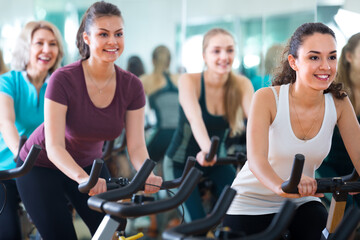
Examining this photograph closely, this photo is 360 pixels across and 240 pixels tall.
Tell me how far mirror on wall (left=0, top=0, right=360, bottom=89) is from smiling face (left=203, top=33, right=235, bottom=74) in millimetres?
993

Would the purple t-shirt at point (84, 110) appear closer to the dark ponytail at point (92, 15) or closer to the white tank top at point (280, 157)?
the dark ponytail at point (92, 15)

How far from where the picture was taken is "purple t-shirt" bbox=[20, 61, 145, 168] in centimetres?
240

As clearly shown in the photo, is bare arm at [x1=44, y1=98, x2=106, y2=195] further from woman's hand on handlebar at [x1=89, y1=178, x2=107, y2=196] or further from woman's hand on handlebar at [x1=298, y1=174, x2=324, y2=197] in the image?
woman's hand on handlebar at [x1=298, y1=174, x2=324, y2=197]

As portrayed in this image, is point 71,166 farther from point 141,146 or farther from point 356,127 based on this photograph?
point 356,127

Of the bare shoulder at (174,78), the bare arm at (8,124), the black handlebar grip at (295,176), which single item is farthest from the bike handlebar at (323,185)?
the bare shoulder at (174,78)

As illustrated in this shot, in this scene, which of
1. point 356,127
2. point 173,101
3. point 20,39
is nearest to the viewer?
point 356,127

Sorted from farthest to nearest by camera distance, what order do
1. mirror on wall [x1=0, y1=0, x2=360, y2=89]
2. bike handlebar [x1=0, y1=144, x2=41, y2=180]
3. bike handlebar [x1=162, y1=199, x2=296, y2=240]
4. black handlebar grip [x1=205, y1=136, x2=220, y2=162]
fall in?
mirror on wall [x1=0, y1=0, x2=360, y2=89], black handlebar grip [x1=205, y1=136, x2=220, y2=162], bike handlebar [x1=0, y1=144, x2=41, y2=180], bike handlebar [x1=162, y1=199, x2=296, y2=240]

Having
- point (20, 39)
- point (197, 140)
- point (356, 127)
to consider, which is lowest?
point (197, 140)

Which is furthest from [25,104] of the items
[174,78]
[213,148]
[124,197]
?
[174,78]

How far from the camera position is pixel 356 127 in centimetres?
219

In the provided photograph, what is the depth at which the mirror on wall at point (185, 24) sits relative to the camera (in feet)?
15.9

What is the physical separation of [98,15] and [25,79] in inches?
36.3

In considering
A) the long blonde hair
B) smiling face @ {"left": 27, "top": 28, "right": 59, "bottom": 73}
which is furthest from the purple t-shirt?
the long blonde hair

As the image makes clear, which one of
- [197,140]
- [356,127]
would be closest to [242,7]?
[197,140]
